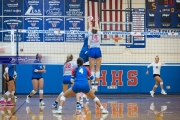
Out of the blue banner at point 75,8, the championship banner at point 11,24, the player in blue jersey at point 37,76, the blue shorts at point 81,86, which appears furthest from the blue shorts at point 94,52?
the championship banner at point 11,24

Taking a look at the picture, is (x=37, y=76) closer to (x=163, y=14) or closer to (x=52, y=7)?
(x=52, y=7)

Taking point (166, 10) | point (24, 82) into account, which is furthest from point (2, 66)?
point (166, 10)

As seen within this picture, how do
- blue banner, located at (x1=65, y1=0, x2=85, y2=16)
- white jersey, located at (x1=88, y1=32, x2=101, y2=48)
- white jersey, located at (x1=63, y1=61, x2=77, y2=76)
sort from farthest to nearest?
1. blue banner, located at (x1=65, y1=0, x2=85, y2=16)
2. white jersey, located at (x1=88, y1=32, x2=101, y2=48)
3. white jersey, located at (x1=63, y1=61, x2=77, y2=76)

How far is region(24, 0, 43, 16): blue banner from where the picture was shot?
20.1 m

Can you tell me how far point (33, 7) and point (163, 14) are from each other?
20.6 feet

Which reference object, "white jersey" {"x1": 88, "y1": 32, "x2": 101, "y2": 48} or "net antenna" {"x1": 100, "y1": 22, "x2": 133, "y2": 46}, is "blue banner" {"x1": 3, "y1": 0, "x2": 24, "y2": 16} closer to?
"net antenna" {"x1": 100, "y1": 22, "x2": 133, "y2": 46}

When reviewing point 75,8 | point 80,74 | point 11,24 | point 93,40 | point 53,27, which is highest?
point 75,8

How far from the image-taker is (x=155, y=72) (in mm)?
19453

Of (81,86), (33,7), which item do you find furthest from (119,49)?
(81,86)

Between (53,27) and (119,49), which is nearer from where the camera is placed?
(53,27)

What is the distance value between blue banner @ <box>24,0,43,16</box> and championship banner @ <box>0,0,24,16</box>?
239 mm

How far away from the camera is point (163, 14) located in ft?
65.5

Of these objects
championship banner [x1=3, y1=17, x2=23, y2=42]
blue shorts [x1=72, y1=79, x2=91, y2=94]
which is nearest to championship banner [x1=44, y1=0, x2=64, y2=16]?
championship banner [x1=3, y1=17, x2=23, y2=42]

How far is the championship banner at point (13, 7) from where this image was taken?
20.0 metres
